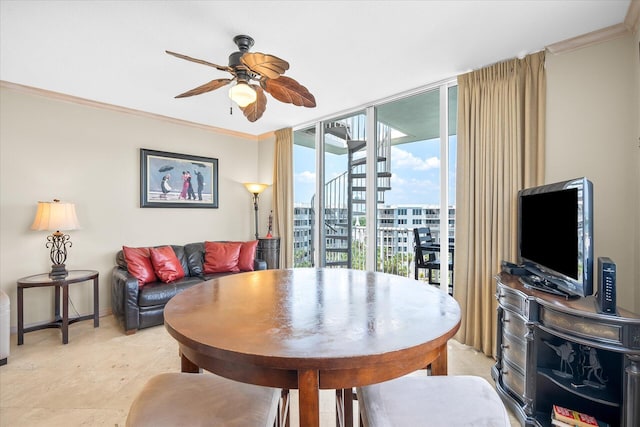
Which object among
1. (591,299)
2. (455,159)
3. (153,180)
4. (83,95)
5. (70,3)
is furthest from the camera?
(153,180)

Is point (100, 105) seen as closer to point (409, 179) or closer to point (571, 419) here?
point (409, 179)

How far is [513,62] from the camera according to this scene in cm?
248

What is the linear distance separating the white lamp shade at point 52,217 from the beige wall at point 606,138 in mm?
4427

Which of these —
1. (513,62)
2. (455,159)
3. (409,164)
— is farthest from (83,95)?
(513,62)

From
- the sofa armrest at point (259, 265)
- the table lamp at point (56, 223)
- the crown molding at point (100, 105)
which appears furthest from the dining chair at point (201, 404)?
the crown molding at point (100, 105)

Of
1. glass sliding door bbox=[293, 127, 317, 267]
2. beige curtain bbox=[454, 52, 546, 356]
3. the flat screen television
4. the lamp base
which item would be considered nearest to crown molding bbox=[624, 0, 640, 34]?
beige curtain bbox=[454, 52, 546, 356]

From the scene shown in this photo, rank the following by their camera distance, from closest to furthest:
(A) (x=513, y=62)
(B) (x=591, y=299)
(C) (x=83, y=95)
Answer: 1. (B) (x=591, y=299)
2. (A) (x=513, y=62)
3. (C) (x=83, y=95)

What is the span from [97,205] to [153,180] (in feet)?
2.30

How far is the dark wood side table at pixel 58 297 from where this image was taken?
284 centimetres

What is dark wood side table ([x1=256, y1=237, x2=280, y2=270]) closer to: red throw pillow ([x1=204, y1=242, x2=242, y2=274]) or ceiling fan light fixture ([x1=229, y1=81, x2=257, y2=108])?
red throw pillow ([x1=204, y1=242, x2=242, y2=274])

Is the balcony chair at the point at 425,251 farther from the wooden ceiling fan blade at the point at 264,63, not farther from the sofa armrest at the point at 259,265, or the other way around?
the wooden ceiling fan blade at the point at 264,63

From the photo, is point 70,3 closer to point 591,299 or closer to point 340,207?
point 340,207

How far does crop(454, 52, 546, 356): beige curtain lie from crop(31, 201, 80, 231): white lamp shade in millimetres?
3849

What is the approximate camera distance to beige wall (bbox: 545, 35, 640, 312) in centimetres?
200
